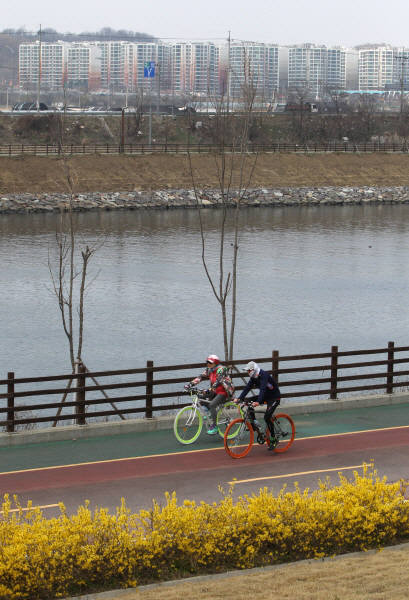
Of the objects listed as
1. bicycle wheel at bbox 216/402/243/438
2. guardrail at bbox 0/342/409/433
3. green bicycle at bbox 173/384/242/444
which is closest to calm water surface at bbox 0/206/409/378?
guardrail at bbox 0/342/409/433

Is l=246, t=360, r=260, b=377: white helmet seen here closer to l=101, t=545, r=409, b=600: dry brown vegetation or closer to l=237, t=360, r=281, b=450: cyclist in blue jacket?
l=237, t=360, r=281, b=450: cyclist in blue jacket

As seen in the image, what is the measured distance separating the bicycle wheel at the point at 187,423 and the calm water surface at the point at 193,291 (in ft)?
46.8

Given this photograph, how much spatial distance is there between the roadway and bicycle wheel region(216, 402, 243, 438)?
0.29m

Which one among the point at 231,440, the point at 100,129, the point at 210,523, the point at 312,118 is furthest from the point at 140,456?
the point at 312,118

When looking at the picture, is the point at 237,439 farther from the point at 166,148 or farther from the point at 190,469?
the point at 166,148

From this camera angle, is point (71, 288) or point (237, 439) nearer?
point (237, 439)

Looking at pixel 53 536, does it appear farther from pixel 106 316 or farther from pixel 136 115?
pixel 136 115

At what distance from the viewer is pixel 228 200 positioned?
1860 inches

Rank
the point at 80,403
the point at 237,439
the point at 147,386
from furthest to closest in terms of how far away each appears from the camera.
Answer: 1. the point at 147,386
2. the point at 80,403
3. the point at 237,439

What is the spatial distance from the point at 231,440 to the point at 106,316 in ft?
78.5

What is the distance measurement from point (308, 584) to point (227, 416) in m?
6.99

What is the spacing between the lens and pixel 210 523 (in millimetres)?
11539

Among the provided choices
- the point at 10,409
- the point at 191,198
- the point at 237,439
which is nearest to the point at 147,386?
the point at 237,439

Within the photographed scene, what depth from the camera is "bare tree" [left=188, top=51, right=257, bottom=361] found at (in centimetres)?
2330
